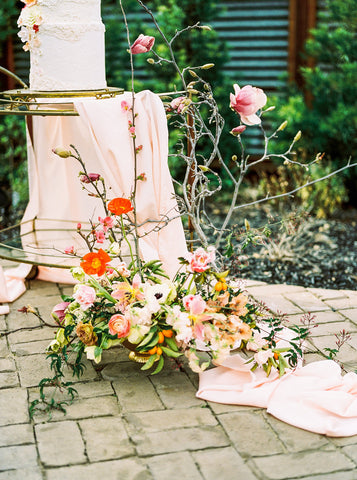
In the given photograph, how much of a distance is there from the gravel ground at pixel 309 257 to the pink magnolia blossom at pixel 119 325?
141 centimetres

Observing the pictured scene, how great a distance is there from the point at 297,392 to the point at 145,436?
2.11 ft

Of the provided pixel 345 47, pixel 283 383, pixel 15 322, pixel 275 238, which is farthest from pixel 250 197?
pixel 283 383

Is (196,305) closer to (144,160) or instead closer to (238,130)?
(238,130)

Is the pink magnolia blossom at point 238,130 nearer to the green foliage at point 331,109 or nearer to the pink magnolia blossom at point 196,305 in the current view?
the pink magnolia blossom at point 196,305

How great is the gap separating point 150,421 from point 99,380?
41 centimetres

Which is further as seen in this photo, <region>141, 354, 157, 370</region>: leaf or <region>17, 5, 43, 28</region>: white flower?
<region>17, 5, 43, 28</region>: white flower

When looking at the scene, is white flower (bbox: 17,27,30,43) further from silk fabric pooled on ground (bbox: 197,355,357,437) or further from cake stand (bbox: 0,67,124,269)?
silk fabric pooled on ground (bbox: 197,355,357,437)

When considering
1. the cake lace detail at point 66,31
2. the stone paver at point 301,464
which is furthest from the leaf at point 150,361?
the cake lace detail at point 66,31

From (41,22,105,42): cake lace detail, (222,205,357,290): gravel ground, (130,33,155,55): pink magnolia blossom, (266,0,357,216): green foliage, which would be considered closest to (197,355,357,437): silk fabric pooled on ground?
(222,205,357,290): gravel ground

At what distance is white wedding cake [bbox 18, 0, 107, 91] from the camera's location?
3648 millimetres

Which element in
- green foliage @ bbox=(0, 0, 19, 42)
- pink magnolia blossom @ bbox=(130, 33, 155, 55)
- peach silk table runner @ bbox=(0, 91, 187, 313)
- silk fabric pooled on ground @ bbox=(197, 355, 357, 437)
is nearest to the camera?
silk fabric pooled on ground @ bbox=(197, 355, 357, 437)

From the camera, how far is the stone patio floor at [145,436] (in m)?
2.32

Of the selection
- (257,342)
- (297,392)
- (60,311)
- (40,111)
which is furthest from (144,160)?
(297,392)

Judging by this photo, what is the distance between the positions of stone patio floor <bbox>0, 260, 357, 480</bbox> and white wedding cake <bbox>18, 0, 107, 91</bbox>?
148cm
